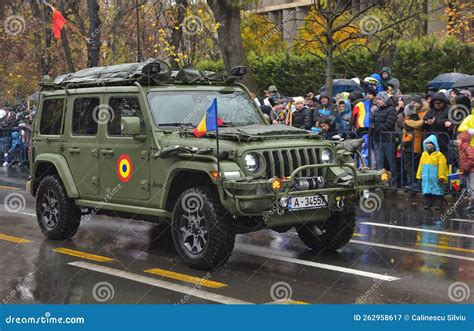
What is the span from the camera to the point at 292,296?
7777 millimetres

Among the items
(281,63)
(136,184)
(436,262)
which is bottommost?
(436,262)

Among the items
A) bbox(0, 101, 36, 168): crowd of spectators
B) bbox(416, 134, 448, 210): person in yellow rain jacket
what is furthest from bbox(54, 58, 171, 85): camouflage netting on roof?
bbox(0, 101, 36, 168): crowd of spectators

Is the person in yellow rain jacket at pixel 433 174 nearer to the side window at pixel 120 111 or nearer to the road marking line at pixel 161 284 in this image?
the side window at pixel 120 111

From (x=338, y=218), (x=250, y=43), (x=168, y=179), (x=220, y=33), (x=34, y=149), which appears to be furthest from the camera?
(x=250, y=43)

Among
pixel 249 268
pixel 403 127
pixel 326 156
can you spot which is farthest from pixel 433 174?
pixel 249 268

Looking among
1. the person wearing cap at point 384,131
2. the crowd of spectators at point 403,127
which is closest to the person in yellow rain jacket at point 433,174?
the crowd of spectators at point 403,127

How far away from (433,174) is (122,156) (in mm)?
6556

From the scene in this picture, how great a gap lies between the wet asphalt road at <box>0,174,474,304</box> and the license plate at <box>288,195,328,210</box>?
0.73 meters

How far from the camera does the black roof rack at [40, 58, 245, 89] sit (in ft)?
33.2

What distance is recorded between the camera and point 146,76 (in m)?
10.1

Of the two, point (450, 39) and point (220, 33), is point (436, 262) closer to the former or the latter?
point (220, 33)

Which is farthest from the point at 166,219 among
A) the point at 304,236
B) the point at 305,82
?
the point at 305,82

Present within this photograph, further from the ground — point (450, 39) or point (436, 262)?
point (450, 39)

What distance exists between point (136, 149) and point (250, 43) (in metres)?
29.6
